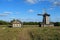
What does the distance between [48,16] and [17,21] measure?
13.7 meters

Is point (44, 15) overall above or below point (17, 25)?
above

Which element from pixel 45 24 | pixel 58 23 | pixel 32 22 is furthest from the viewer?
pixel 32 22

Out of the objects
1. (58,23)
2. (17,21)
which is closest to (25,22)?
(17,21)

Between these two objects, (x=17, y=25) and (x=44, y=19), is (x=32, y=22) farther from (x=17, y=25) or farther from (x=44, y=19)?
(x=44, y=19)

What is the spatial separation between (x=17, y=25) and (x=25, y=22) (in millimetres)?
20805

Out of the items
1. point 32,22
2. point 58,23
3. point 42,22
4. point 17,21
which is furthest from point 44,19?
point 32,22

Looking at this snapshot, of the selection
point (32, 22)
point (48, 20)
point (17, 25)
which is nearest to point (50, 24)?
point (48, 20)

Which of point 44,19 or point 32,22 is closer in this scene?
point 44,19

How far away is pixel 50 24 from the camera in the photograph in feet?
184

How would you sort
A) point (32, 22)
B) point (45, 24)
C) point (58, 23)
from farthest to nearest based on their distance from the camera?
point (32, 22) → point (58, 23) → point (45, 24)

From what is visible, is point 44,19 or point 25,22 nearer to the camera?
point 44,19

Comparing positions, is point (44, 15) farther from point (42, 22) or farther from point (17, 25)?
point (17, 25)

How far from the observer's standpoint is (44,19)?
2205 inches

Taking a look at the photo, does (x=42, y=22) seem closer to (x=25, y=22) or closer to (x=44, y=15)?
(x=44, y=15)
